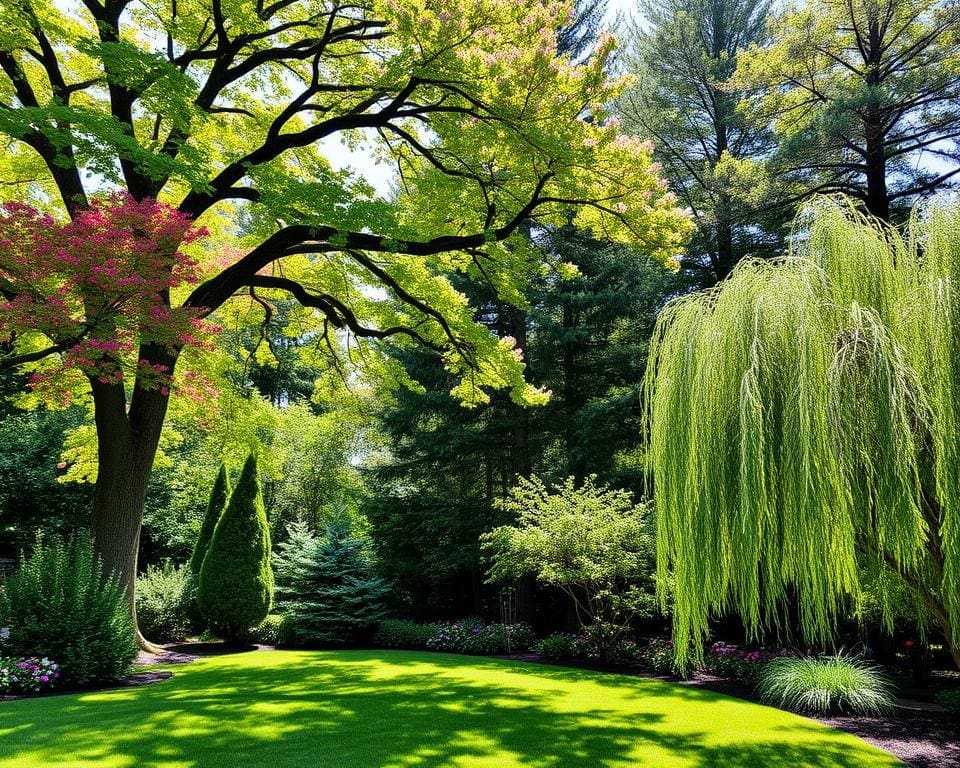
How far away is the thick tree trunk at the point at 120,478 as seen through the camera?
360 inches

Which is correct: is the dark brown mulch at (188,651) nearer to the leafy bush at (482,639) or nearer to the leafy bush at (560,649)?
the leafy bush at (482,639)

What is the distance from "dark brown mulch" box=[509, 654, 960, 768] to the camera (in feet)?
18.0

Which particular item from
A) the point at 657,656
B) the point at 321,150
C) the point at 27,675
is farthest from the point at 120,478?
the point at 657,656

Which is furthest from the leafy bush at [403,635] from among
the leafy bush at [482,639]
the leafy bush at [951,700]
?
the leafy bush at [951,700]

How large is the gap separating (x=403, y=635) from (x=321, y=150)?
33.5ft

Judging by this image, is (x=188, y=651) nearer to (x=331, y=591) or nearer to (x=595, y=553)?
(x=331, y=591)

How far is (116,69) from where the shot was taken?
7023 millimetres

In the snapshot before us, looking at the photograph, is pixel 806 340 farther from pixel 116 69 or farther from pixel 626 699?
pixel 116 69

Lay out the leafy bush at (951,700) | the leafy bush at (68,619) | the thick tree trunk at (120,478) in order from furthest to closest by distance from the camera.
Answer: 1. the thick tree trunk at (120,478)
2. the leafy bush at (68,619)
3. the leafy bush at (951,700)

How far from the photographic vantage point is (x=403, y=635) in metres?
13.3

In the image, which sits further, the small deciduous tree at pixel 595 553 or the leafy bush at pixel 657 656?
the small deciduous tree at pixel 595 553

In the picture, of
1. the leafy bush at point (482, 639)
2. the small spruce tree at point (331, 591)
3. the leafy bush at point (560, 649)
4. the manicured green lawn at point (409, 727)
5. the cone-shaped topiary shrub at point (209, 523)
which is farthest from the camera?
the cone-shaped topiary shrub at point (209, 523)

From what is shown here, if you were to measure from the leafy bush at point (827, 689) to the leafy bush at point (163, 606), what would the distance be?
11141 mm

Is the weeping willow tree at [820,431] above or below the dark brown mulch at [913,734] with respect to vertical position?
above
